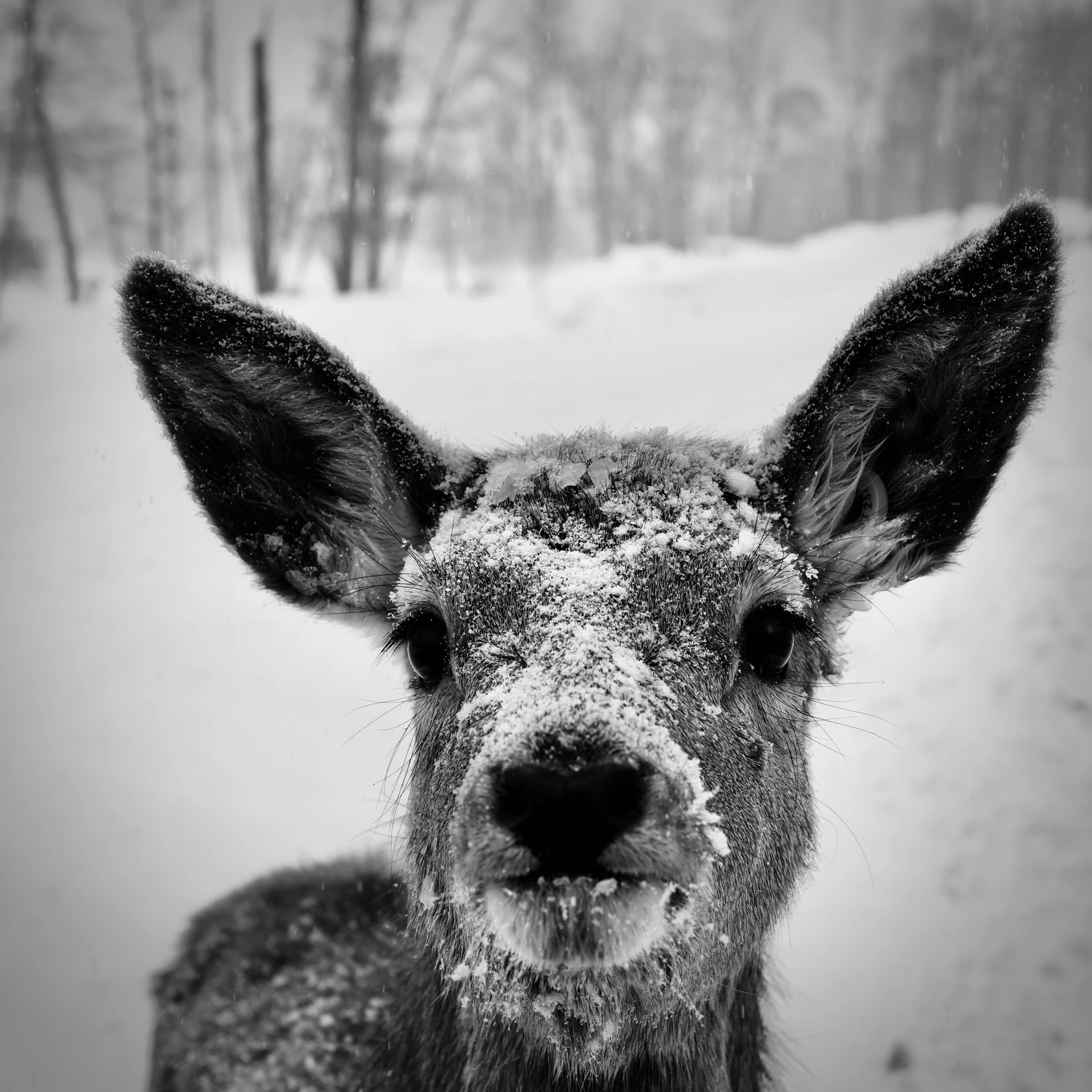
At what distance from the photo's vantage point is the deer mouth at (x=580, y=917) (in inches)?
68.5

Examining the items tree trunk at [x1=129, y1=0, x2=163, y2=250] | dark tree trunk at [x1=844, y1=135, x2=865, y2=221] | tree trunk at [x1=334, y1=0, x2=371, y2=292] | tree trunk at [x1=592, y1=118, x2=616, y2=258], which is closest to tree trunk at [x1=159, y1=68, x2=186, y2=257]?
tree trunk at [x1=129, y1=0, x2=163, y2=250]

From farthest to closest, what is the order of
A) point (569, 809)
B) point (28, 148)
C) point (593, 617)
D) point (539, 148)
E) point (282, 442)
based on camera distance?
point (539, 148)
point (28, 148)
point (282, 442)
point (593, 617)
point (569, 809)

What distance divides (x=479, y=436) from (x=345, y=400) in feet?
31.9

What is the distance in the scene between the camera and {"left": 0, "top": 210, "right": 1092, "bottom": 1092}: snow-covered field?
509 centimetres

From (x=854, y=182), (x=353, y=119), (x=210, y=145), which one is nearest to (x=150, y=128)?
(x=210, y=145)

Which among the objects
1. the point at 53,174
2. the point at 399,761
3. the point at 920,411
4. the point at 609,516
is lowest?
the point at 399,761

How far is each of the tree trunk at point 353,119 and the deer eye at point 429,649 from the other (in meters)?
19.4

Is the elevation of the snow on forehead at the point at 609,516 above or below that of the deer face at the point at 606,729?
above

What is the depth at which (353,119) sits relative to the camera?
1927 centimetres

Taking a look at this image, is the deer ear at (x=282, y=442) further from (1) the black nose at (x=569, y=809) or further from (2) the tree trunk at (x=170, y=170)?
(2) the tree trunk at (x=170, y=170)

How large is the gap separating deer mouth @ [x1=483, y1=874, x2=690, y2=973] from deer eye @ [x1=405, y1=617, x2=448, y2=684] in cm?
93

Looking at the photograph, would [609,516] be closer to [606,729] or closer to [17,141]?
[606,729]

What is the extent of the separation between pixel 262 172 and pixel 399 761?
1807 centimetres

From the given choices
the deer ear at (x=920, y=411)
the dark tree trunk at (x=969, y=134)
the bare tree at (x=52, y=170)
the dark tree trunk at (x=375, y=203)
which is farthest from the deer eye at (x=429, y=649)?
the dark tree trunk at (x=969, y=134)
